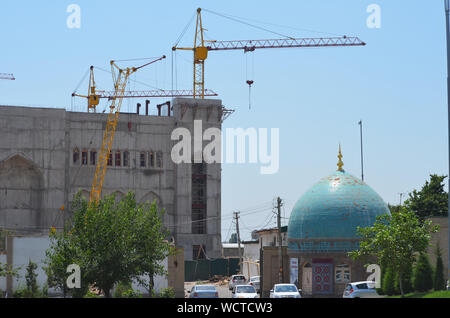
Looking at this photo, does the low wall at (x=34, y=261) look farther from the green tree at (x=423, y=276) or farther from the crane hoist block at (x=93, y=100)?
the crane hoist block at (x=93, y=100)

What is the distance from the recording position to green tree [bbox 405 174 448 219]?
79812mm

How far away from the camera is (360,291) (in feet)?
153

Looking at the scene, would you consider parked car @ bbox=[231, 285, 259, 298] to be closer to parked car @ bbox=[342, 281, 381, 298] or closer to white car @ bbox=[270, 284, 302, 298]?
white car @ bbox=[270, 284, 302, 298]

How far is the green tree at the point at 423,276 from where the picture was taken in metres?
45.4

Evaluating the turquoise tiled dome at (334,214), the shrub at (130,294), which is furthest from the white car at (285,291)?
the turquoise tiled dome at (334,214)

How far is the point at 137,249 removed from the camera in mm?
41531

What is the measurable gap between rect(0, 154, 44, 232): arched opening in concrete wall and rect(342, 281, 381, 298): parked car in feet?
214

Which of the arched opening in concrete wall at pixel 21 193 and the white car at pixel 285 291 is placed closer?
the white car at pixel 285 291

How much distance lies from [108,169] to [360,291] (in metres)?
65.6

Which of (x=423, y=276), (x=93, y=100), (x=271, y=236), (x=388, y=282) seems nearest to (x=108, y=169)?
(x=271, y=236)

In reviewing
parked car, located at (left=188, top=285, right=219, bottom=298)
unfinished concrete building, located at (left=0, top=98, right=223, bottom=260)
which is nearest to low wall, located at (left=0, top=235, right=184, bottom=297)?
parked car, located at (left=188, top=285, right=219, bottom=298)

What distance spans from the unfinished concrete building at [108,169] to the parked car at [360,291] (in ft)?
205

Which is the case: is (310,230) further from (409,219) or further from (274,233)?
(274,233)
